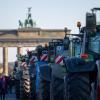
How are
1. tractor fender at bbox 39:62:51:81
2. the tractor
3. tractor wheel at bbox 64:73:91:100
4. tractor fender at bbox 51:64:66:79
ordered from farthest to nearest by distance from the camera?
tractor fender at bbox 39:62:51:81
tractor fender at bbox 51:64:66:79
tractor wheel at bbox 64:73:91:100
the tractor

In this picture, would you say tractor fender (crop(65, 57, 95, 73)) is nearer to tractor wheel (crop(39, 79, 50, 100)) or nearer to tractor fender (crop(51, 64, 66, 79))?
tractor fender (crop(51, 64, 66, 79))

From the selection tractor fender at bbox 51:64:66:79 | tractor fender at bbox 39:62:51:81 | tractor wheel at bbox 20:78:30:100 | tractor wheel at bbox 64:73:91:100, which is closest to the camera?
tractor wheel at bbox 64:73:91:100

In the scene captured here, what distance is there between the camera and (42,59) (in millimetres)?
21375

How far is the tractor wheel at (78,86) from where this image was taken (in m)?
11.5

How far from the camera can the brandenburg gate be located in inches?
3116

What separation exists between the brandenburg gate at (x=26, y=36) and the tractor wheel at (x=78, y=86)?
65434 mm

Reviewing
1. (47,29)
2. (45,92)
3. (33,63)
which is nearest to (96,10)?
(45,92)

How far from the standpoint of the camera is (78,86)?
11.6m

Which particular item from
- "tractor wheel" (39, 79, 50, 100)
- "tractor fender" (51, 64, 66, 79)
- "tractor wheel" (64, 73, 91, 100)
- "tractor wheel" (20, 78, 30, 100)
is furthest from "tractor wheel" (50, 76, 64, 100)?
"tractor wheel" (20, 78, 30, 100)

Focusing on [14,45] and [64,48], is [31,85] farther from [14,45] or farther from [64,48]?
[14,45]

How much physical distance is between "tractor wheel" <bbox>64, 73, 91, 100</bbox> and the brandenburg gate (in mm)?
65434

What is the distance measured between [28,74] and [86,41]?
38.7 ft

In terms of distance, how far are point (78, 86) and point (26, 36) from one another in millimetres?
70588

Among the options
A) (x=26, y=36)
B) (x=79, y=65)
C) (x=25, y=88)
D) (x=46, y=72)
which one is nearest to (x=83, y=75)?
(x=79, y=65)
